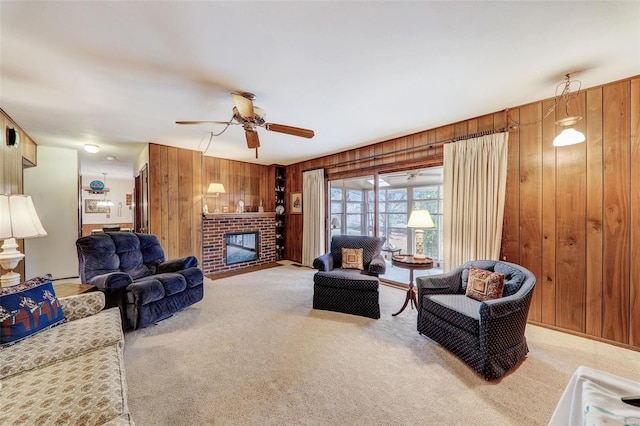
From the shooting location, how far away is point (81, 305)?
1.86 m

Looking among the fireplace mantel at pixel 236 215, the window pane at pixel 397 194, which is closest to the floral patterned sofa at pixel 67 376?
the fireplace mantel at pixel 236 215

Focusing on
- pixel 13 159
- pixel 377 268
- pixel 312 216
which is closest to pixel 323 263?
pixel 377 268

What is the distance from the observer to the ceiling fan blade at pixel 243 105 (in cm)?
219

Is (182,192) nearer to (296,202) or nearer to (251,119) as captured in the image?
(296,202)

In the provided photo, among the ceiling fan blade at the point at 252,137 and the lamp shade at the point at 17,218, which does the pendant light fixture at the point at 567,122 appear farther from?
the lamp shade at the point at 17,218

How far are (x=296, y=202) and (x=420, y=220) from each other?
11.1ft

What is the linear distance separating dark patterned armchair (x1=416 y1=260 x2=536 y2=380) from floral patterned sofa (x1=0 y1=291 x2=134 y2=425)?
2178 millimetres

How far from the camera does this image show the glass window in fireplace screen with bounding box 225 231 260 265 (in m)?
5.19

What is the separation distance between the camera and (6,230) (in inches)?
68.2

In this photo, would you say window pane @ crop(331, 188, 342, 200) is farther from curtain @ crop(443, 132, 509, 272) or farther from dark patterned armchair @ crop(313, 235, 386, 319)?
curtain @ crop(443, 132, 509, 272)

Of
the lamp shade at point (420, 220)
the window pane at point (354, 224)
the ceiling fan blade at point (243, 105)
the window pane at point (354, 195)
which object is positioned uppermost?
the ceiling fan blade at point (243, 105)

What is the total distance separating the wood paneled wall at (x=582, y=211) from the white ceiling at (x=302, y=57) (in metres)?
0.27

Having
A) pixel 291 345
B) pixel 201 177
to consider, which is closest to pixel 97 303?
pixel 291 345

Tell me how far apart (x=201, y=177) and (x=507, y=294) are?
5036mm
